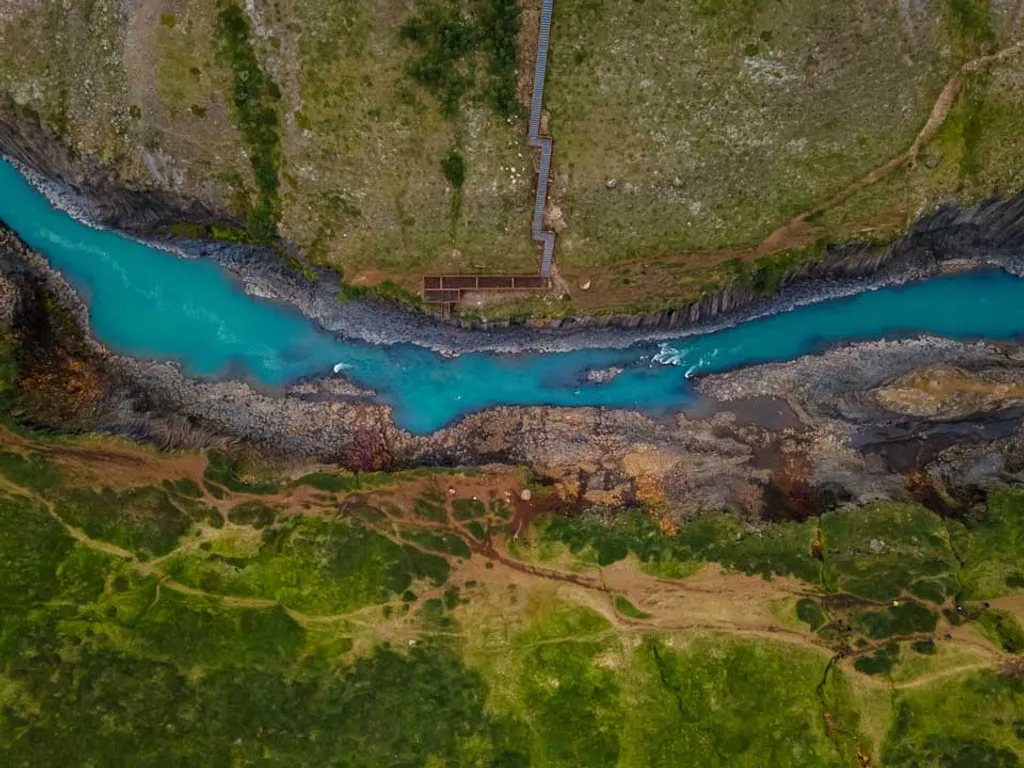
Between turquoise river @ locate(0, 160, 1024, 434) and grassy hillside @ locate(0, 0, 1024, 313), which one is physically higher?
grassy hillside @ locate(0, 0, 1024, 313)

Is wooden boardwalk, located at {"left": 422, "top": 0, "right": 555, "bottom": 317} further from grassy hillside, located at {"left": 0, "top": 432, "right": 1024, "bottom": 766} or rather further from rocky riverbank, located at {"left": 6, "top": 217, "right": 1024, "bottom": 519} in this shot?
grassy hillside, located at {"left": 0, "top": 432, "right": 1024, "bottom": 766}

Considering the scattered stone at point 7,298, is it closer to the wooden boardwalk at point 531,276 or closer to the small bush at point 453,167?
the wooden boardwalk at point 531,276

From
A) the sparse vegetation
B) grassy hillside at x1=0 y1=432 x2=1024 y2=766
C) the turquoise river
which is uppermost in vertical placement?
the sparse vegetation

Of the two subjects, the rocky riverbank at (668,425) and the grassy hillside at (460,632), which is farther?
the rocky riverbank at (668,425)

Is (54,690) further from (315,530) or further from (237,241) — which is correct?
(237,241)

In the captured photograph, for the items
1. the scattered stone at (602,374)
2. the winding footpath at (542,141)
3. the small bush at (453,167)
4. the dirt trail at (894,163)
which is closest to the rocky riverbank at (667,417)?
the scattered stone at (602,374)

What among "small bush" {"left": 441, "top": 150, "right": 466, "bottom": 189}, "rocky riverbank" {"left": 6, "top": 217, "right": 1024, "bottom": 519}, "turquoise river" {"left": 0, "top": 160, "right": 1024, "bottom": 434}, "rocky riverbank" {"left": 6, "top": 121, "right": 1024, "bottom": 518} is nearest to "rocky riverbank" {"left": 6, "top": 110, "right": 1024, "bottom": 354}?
"rocky riverbank" {"left": 6, "top": 121, "right": 1024, "bottom": 518}

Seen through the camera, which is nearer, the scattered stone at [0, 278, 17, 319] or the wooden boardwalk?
the wooden boardwalk

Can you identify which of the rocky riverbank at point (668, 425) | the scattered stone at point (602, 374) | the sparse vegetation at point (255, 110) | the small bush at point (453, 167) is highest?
the sparse vegetation at point (255, 110)

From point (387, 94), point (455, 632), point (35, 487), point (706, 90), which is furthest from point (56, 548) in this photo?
point (706, 90)
